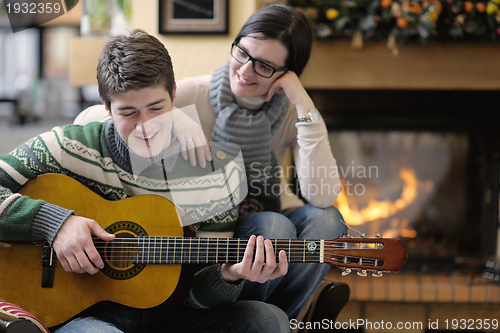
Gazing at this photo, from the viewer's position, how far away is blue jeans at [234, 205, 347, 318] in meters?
0.85

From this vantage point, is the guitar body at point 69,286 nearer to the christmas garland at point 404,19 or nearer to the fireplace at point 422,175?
the christmas garland at point 404,19

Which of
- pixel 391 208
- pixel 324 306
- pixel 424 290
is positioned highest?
pixel 324 306

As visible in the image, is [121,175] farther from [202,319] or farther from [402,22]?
[402,22]

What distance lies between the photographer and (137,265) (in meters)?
0.73

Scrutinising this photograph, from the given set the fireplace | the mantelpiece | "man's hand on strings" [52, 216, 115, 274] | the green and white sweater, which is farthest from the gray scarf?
the fireplace

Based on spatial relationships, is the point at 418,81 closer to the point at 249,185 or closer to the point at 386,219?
the point at 386,219

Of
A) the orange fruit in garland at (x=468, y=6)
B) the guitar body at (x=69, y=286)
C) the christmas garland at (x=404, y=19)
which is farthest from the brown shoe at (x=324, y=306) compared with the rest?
the orange fruit in garland at (x=468, y=6)

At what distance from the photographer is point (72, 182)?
762mm

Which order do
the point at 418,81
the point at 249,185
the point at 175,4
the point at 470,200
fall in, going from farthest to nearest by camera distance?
the point at 470,200 < the point at 418,81 < the point at 175,4 < the point at 249,185

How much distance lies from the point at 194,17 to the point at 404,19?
0.77 m

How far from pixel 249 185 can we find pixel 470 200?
133 centimetres

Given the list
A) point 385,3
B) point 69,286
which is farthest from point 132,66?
point 385,3

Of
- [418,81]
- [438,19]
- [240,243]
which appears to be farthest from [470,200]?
[240,243]

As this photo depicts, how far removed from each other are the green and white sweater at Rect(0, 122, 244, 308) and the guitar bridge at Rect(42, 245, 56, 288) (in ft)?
0.46
